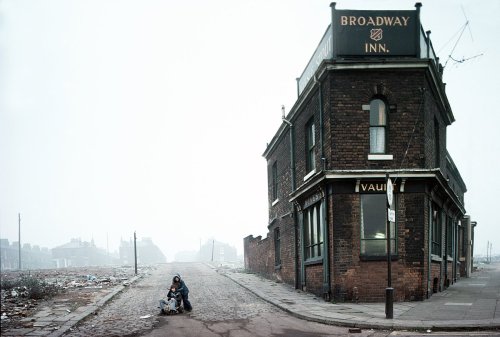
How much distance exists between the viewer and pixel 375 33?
1348 cm

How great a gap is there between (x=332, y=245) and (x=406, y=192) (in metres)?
2.79

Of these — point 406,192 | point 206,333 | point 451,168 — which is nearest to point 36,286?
point 206,333

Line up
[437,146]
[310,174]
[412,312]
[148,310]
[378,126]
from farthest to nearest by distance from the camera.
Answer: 1. [437,146]
2. [310,174]
3. [378,126]
4. [148,310]
5. [412,312]

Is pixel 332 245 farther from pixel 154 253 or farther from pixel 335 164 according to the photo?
pixel 154 253

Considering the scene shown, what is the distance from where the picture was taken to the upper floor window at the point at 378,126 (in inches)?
525

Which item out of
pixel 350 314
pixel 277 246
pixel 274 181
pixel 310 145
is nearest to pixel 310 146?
pixel 310 145

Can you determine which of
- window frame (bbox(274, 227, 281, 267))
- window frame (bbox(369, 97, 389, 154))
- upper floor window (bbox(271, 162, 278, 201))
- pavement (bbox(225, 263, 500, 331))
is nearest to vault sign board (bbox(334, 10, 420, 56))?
window frame (bbox(369, 97, 389, 154))

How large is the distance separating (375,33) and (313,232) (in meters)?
7.10

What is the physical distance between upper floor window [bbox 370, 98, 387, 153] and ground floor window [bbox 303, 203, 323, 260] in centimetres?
281

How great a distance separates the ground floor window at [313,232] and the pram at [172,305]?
17.0ft

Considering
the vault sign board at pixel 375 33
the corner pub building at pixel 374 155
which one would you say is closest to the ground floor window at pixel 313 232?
the corner pub building at pixel 374 155

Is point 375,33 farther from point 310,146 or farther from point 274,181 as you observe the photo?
point 274,181

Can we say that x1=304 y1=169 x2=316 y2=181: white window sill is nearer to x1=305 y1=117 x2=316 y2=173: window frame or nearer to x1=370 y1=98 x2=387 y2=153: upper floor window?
x1=305 y1=117 x2=316 y2=173: window frame

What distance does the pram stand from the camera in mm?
11517
